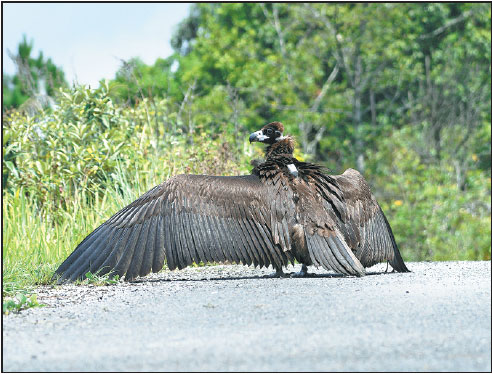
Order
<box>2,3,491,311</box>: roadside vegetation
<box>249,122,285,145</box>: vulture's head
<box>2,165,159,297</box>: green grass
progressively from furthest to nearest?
1. <box>2,3,491,311</box>: roadside vegetation
2. <box>249,122,285,145</box>: vulture's head
3. <box>2,165,159,297</box>: green grass

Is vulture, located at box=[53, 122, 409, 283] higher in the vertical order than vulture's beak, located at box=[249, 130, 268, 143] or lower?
lower

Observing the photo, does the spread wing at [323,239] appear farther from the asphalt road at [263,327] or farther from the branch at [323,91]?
A: the branch at [323,91]

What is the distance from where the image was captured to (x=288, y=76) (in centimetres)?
2316

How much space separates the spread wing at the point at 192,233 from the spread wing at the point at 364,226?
0.75 metres

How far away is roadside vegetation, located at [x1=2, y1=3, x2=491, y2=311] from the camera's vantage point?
962 centimetres

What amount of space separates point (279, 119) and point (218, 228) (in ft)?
56.4

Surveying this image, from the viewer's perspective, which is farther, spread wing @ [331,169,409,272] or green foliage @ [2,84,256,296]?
green foliage @ [2,84,256,296]

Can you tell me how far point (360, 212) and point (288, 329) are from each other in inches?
119

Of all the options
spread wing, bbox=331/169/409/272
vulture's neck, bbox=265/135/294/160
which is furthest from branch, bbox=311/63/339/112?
spread wing, bbox=331/169/409/272

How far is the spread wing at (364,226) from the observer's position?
6.66 metres

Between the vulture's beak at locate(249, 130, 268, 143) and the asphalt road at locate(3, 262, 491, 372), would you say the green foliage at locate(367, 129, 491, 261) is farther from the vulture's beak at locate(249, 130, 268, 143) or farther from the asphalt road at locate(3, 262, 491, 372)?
the asphalt road at locate(3, 262, 491, 372)

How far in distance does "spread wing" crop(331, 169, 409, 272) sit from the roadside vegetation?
3031 mm

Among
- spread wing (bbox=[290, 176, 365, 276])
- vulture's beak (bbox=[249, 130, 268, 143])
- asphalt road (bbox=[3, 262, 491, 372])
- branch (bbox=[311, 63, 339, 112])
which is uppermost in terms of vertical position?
branch (bbox=[311, 63, 339, 112])

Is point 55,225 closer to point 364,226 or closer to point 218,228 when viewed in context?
point 218,228
